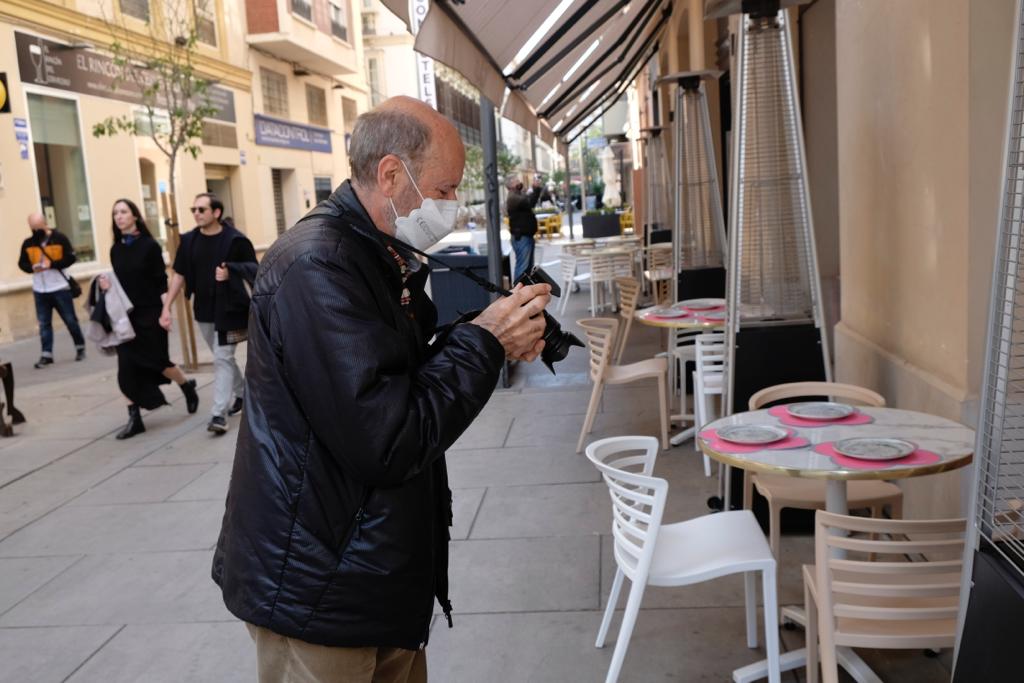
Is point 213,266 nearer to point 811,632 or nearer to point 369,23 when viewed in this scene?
point 811,632

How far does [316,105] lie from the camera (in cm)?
2903

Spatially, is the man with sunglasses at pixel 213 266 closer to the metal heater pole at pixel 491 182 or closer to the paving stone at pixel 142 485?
the paving stone at pixel 142 485

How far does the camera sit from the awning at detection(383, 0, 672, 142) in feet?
15.0

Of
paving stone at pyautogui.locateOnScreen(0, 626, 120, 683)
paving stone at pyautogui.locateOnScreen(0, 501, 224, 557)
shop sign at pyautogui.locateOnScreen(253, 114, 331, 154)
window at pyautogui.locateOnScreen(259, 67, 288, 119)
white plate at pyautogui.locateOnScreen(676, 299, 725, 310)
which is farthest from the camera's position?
window at pyautogui.locateOnScreen(259, 67, 288, 119)

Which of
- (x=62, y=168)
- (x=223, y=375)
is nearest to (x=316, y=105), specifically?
(x=62, y=168)

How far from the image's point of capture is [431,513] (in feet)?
6.26

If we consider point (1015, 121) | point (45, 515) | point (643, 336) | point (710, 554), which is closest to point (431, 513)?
point (1015, 121)

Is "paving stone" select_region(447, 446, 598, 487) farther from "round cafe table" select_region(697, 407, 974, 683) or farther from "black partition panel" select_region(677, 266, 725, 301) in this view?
"black partition panel" select_region(677, 266, 725, 301)

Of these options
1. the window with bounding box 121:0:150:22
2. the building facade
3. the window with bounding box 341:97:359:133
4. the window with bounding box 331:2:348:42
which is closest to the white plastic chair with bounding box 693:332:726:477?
the building facade

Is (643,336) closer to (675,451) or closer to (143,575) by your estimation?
Answer: (675,451)

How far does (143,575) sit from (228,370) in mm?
2907

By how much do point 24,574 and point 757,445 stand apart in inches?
153

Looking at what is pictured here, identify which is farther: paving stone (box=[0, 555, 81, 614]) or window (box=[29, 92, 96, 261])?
window (box=[29, 92, 96, 261])

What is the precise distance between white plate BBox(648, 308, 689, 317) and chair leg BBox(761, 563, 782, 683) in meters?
3.69
